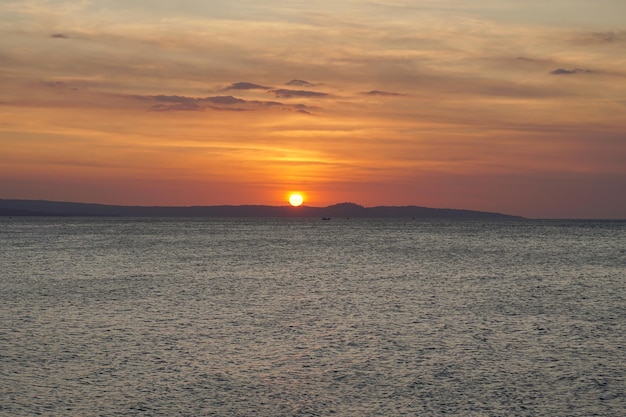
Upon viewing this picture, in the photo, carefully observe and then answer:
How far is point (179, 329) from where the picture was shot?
36875 mm

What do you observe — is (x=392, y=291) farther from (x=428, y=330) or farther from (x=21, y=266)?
(x=21, y=266)

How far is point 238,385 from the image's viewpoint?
81.0 ft

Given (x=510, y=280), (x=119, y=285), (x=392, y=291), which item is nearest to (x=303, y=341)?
(x=392, y=291)

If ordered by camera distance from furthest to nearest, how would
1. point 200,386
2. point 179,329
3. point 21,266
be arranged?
point 21,266, point 179,329, point 200,386

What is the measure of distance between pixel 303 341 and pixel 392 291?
25556mm

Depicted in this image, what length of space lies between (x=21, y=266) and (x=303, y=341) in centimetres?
5937

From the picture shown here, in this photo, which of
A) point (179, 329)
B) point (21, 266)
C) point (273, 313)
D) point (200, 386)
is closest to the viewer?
point (200, 386)

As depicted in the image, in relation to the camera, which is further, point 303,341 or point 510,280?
point 510,280

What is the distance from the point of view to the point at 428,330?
37.0 metres

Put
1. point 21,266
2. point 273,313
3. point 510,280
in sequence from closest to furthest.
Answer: point 273,313
point 510,280
point 21,266

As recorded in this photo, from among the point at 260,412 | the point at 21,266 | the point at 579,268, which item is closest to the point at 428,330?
the point at 260,412

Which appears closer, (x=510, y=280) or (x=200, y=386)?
(x=200, y=386)

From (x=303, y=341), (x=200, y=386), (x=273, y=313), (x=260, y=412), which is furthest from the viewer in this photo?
(x=273, y=313)

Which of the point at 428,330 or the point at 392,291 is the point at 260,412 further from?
the point at 392,291
